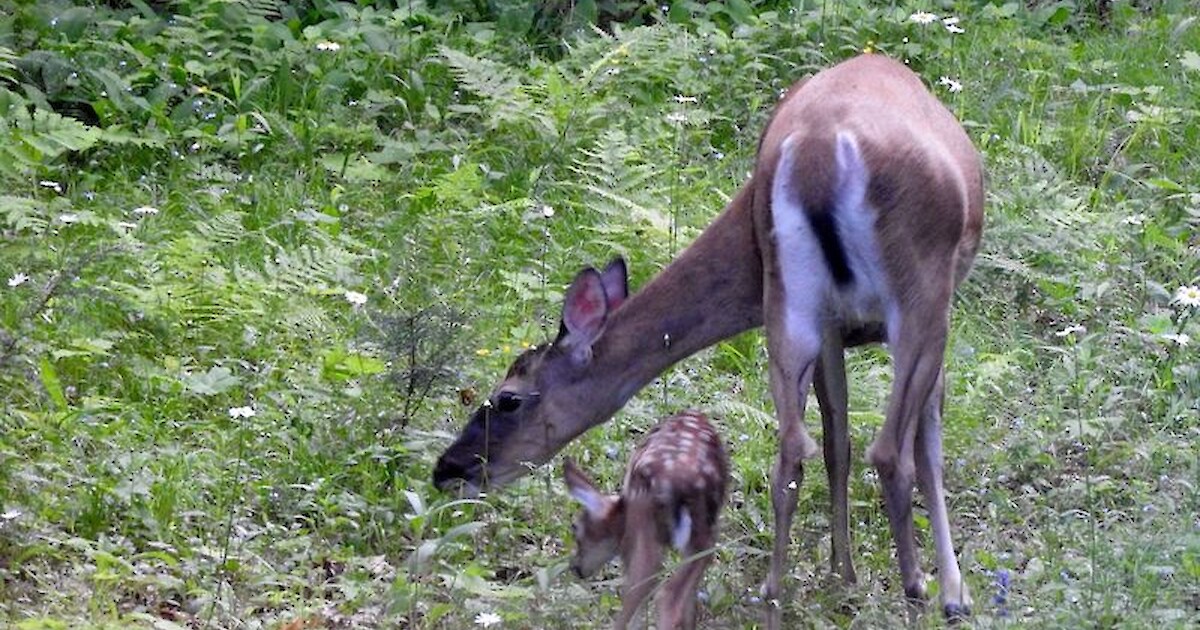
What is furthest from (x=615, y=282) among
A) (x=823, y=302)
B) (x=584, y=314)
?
(x=823, y=302)

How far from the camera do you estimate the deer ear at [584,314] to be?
6574mm

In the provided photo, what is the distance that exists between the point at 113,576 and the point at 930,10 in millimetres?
5859

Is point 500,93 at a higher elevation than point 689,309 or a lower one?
lower

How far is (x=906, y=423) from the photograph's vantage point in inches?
225

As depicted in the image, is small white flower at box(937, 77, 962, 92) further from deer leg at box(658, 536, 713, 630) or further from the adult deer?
deer leg at box(658, 536, 713, 630)

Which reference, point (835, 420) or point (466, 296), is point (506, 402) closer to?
point (835, 420)

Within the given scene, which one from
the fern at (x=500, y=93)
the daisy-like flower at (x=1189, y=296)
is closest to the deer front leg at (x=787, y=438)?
the daisy-like flower at (x=1189, y=296)

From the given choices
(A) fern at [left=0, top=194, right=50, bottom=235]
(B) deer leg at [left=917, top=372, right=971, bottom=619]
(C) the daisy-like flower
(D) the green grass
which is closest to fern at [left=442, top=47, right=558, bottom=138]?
(D) the green grass

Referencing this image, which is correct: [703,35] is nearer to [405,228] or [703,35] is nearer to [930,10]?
[930,10]

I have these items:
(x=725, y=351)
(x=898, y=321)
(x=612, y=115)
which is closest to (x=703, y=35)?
(x=612, y=115)

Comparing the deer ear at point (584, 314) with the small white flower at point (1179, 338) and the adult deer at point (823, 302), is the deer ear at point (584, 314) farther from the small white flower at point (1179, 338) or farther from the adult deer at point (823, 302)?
the small white flower at point (1179, 338)

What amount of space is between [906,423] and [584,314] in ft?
4.15

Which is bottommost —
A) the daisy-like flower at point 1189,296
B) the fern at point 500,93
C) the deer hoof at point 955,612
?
the fern at point 500,93

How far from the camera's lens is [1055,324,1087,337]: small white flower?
7156mm
